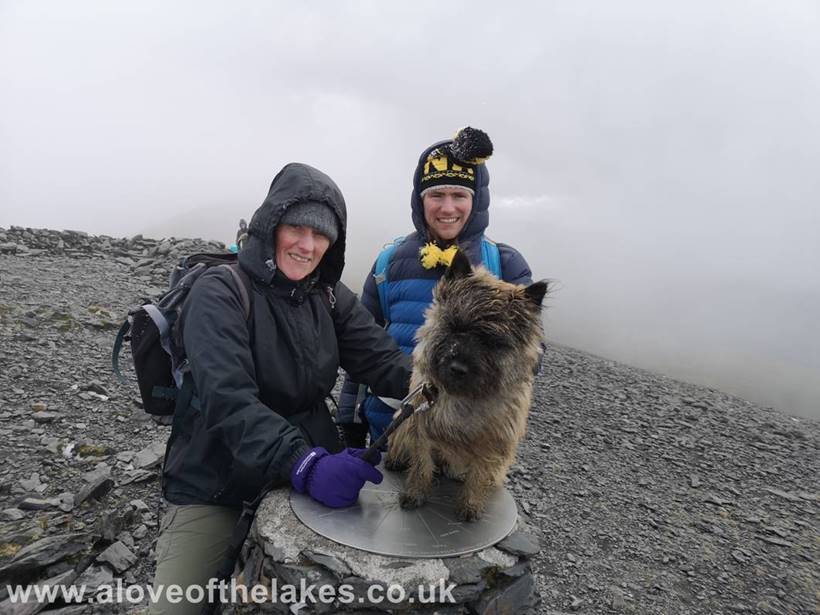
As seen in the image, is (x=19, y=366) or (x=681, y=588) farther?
(x=19, y=366)

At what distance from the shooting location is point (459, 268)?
3.40 metres

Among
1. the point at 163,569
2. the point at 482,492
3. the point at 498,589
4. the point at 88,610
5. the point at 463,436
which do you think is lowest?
the point at 88,610

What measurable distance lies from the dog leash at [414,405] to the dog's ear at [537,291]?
90cm

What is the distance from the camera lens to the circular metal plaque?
A: 3.10 m

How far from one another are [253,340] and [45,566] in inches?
166

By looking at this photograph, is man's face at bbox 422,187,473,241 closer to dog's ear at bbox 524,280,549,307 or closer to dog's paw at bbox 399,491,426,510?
dog's ear at bbox 524,280,549,307

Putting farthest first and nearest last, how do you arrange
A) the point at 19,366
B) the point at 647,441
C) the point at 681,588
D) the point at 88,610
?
the point at 647,441 → the point at 19,366 → the point at 681,588 → the point at 88,610

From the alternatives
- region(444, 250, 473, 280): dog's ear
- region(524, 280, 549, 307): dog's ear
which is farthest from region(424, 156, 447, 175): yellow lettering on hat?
region(524, 280, 549, 307): dog's ear

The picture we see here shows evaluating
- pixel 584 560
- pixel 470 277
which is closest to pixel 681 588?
pixel 584 560

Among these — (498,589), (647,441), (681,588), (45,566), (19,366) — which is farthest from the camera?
(647,441)

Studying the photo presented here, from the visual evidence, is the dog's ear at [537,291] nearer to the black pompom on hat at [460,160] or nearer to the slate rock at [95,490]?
the black pompom on hat at [460,160]

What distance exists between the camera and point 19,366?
9609 millimetres

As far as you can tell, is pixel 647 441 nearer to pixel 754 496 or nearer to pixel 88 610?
pixel 754 496

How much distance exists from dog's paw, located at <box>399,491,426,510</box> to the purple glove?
39 cm
